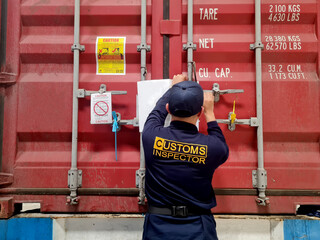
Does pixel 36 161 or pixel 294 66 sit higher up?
pixel 294 66

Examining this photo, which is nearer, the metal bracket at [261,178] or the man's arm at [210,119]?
the man's arm at [210,119]

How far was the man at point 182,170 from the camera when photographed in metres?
1.46

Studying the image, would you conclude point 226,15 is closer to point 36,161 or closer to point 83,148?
point 83,148

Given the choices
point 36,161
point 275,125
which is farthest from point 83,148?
point 275,125

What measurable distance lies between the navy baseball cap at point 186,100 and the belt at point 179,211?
1.90 feet

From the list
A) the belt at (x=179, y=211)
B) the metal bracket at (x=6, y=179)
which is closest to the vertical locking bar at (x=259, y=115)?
the belt at (x=179, y=211)

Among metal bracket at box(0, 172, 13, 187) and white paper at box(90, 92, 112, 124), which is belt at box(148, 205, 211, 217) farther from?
metal bracket at box(0, 172, 13, 187)

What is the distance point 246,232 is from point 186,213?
2.58 feet

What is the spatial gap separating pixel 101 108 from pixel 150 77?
0.49 m

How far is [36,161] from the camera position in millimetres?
2070

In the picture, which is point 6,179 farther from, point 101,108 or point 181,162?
point 181,162

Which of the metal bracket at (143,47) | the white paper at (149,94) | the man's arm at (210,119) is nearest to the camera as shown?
the man's arm at (210,119)

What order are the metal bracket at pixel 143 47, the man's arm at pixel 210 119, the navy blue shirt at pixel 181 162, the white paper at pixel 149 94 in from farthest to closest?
the metal bracket at pixel 143 47, the white paper at pixel 149 94, the man's arm at pixel 210 119, the navy blue shirt at pixel 181 162

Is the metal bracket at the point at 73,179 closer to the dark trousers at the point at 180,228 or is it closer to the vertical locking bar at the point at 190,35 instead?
the dark trousers at the point at 180,228
